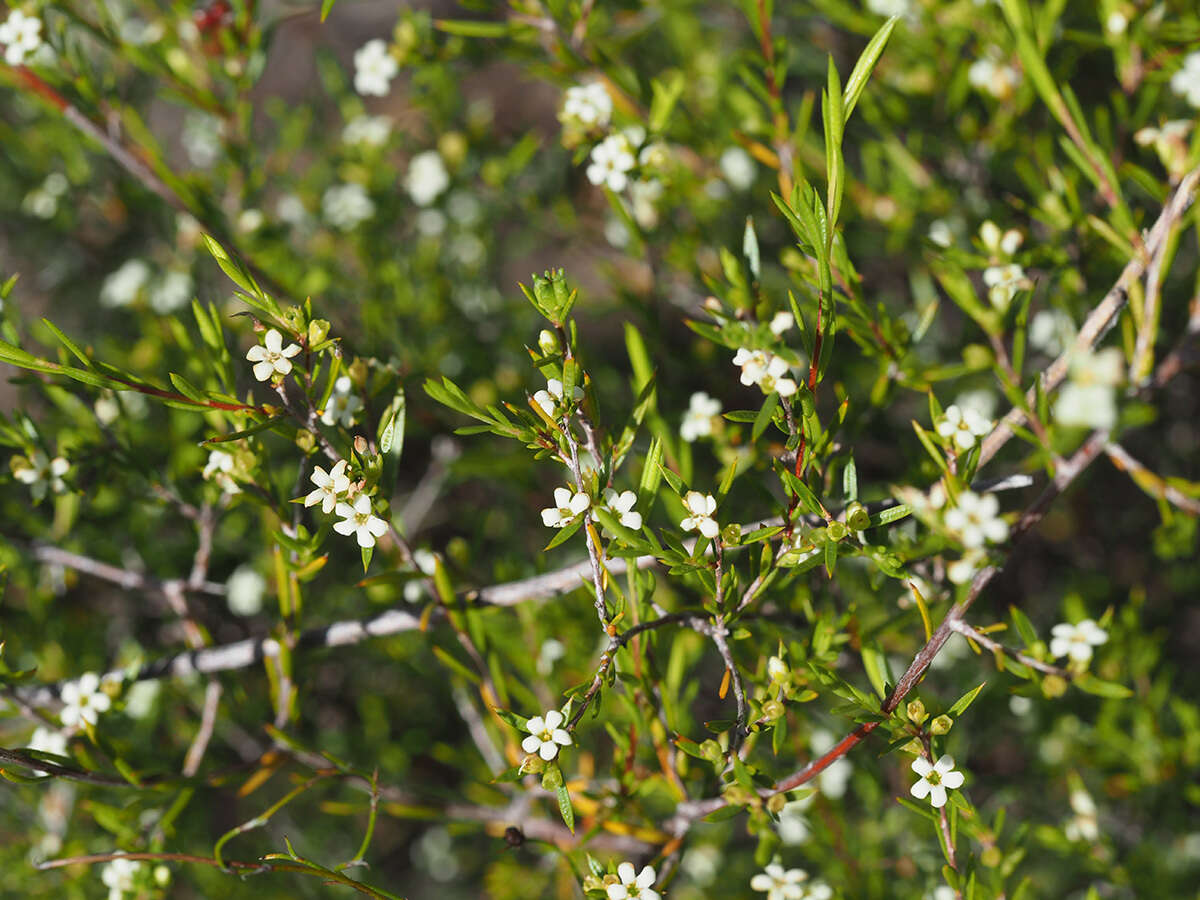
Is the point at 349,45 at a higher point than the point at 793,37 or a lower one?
lower

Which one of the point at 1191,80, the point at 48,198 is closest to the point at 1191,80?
the point at 1191,80

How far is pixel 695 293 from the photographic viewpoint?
2252 mm

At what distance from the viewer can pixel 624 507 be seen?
109 cm

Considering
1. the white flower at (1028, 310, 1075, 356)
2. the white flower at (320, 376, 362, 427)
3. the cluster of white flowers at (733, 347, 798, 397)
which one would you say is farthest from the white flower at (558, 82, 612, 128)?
the white flower at (1028, 310, 1075, 356)

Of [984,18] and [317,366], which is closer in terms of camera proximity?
[317,366]

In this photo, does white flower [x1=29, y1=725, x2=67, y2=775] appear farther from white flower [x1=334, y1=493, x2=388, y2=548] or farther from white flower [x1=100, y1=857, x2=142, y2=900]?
white flower [x1=334, y1=493, x2=388, y2=548]

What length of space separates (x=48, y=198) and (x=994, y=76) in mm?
2500

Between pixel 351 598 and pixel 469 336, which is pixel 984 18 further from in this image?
pixel 351 598

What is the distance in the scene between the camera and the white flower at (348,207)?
247 cm

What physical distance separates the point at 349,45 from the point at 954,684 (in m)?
3.56

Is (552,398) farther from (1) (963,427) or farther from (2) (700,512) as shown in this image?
(1) (963,427)

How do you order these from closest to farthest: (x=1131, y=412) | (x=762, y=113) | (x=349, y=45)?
(x=1131, y=412) → (x=762, y=113) → (x=349, y=45)

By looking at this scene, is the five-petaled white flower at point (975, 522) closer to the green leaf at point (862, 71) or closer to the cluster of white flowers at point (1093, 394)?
the cluster of white flowers at point (1093, 394)

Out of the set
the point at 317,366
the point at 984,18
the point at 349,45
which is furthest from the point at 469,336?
the point at 349,45
